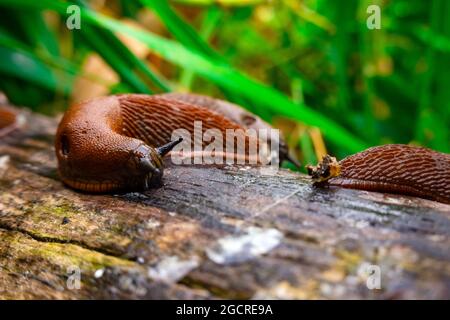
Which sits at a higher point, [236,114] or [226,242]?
[236,114]

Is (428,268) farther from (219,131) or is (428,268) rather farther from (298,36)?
(298,36)

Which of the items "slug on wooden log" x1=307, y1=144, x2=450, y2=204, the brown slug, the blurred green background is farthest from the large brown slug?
the brown slug

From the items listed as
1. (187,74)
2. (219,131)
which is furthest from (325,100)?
(219,131)

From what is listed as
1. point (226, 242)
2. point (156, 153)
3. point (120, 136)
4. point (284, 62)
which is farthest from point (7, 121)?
point (284, 62)

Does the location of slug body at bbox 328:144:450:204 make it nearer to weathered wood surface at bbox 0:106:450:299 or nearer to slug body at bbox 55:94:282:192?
weathered wood surface at bbox 0:106:450:299

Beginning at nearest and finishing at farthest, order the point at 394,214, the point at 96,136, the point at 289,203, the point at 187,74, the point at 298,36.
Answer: the point at 394,214
the point at 289,203
the point at 96,136
the point at 187,74
the point at 298,36

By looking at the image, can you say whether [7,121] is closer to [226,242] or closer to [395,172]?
[226,242]
